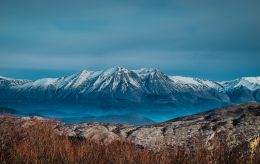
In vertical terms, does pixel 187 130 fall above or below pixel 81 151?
above

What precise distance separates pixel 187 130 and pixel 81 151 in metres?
3.71

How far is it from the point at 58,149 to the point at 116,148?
206 cm

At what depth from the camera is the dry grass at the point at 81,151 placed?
1575 cm

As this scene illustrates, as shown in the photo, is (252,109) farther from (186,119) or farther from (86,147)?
(86,147)

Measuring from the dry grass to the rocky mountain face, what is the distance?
0.66 metres

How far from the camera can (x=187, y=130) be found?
19562mm

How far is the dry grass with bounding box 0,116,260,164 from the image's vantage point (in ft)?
51.7

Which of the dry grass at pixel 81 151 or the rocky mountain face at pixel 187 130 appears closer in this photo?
the dry grass at pixel 81 151

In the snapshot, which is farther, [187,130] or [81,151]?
[187,130]

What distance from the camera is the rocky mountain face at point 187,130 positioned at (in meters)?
18.6

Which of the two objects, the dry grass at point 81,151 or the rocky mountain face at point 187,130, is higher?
the rocky mountain face at point 187,130

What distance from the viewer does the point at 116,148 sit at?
1770 cm

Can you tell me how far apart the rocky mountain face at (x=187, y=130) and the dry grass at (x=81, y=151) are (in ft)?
2.15

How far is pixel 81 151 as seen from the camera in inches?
704
